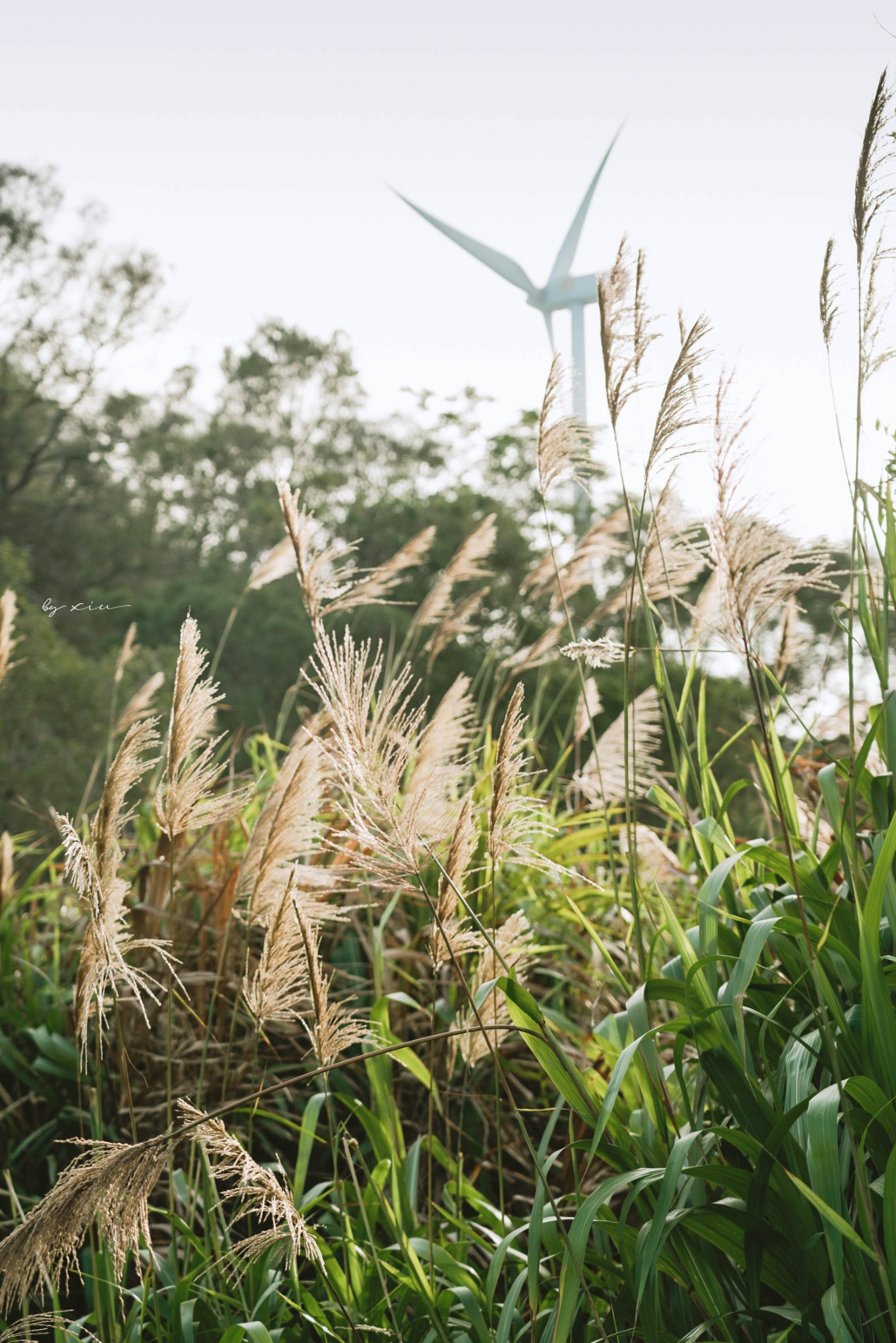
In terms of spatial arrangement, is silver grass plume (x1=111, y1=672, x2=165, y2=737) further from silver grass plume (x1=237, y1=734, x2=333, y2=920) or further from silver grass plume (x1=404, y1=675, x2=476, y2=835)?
silver grass plume (x1=404, y1=675, x2=476, y2=835)

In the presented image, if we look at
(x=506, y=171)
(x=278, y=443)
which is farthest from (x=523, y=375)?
(x=278, y=443)

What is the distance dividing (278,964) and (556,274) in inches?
351

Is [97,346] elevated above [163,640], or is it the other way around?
[97,346]

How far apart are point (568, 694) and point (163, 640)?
548cm

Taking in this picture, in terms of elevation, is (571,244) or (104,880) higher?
(571,244)

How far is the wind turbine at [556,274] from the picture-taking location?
8500mm

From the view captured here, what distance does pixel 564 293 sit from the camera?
30.0 ft

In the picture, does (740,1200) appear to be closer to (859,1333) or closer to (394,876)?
(859,1333)

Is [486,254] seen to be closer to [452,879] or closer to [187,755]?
[187,755]

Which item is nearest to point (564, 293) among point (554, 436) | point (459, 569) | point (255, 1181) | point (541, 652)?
point (459, 569)

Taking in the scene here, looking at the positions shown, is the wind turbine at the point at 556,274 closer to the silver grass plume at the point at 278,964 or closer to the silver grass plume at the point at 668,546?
the silver grass plume at the point at 668,546

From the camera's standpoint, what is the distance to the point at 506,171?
9219 mm

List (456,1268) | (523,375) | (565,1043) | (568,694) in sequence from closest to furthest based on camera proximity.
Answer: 1. (456,1268)
2. (523,375)
3. (565,1043)
4. (568,694)

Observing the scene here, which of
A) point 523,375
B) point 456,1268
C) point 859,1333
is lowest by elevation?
point 456,1268
